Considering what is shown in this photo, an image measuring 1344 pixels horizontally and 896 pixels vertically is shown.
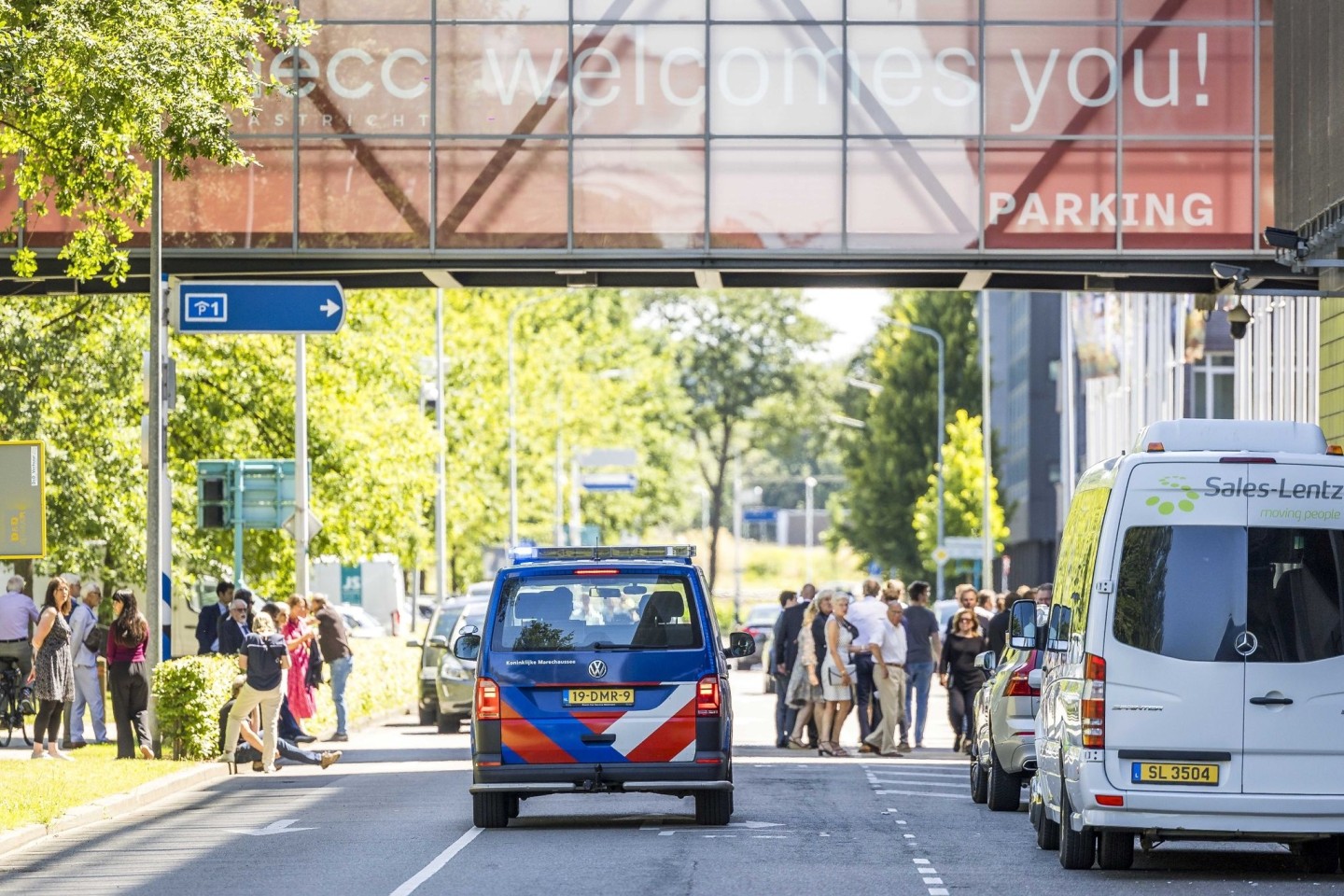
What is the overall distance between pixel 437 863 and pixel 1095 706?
162 inches

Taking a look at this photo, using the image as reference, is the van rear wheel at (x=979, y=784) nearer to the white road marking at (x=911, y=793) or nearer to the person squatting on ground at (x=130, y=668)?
the white road marking at (x=911, y=793)

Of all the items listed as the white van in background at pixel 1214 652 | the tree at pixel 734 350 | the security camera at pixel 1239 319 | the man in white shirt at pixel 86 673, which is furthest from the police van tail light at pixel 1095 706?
the tree at pixel 734 350

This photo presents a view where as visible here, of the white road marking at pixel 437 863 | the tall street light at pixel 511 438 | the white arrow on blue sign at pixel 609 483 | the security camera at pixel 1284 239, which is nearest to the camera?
the white road marking at pixel 437 863

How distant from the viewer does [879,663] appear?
84.5 feet

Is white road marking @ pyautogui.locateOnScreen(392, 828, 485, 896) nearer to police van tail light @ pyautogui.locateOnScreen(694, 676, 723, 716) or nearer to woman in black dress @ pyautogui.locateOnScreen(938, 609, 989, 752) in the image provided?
police van tail light @ pyautogui.locateOnScreen(694, 676, 723, 716)

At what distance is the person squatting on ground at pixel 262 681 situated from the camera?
22.4m

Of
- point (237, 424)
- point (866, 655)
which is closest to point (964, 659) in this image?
point (866, 655)

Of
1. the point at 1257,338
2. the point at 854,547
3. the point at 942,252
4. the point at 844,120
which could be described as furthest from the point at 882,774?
the point at 854,547

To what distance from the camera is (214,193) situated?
25516mm

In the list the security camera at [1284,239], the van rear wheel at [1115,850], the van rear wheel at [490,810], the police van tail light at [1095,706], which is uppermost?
the security camera at [1284,239]

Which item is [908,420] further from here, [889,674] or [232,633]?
[232,633]

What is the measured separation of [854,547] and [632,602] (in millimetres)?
80166

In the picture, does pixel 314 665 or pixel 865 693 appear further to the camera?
pixel 314 665

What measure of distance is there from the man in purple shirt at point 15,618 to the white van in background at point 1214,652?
53.5 feet
